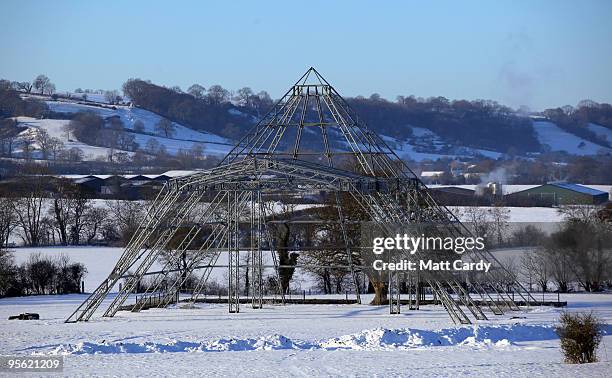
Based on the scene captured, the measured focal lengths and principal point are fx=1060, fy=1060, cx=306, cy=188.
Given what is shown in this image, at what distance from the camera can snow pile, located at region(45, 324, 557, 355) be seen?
99.2 ft

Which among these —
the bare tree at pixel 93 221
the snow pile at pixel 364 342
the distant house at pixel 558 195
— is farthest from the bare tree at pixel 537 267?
the bare tree at pixel 93 221

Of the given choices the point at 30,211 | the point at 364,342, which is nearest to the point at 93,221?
the point at 30,211

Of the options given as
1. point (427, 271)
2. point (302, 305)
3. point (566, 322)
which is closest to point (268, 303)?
point (302, 305)

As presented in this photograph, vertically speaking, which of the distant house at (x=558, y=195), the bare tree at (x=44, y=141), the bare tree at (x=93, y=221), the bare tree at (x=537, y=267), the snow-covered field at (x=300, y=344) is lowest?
the snow-covered field at (x=300, y=344)

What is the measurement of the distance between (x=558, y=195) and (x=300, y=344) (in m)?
80.1

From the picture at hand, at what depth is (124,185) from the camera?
10362cm

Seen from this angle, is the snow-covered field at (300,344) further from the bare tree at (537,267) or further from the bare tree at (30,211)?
the bare tree at (30,211)

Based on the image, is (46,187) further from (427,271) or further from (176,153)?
(176,153)

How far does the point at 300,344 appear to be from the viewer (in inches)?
1230

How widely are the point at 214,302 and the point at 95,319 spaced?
35.2ft

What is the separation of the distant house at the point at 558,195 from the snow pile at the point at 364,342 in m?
62.2

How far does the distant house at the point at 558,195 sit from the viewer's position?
9681 cm

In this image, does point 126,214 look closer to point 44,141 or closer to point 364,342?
point 364,342

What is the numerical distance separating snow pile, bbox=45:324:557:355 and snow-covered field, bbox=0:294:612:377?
3 centimetres
